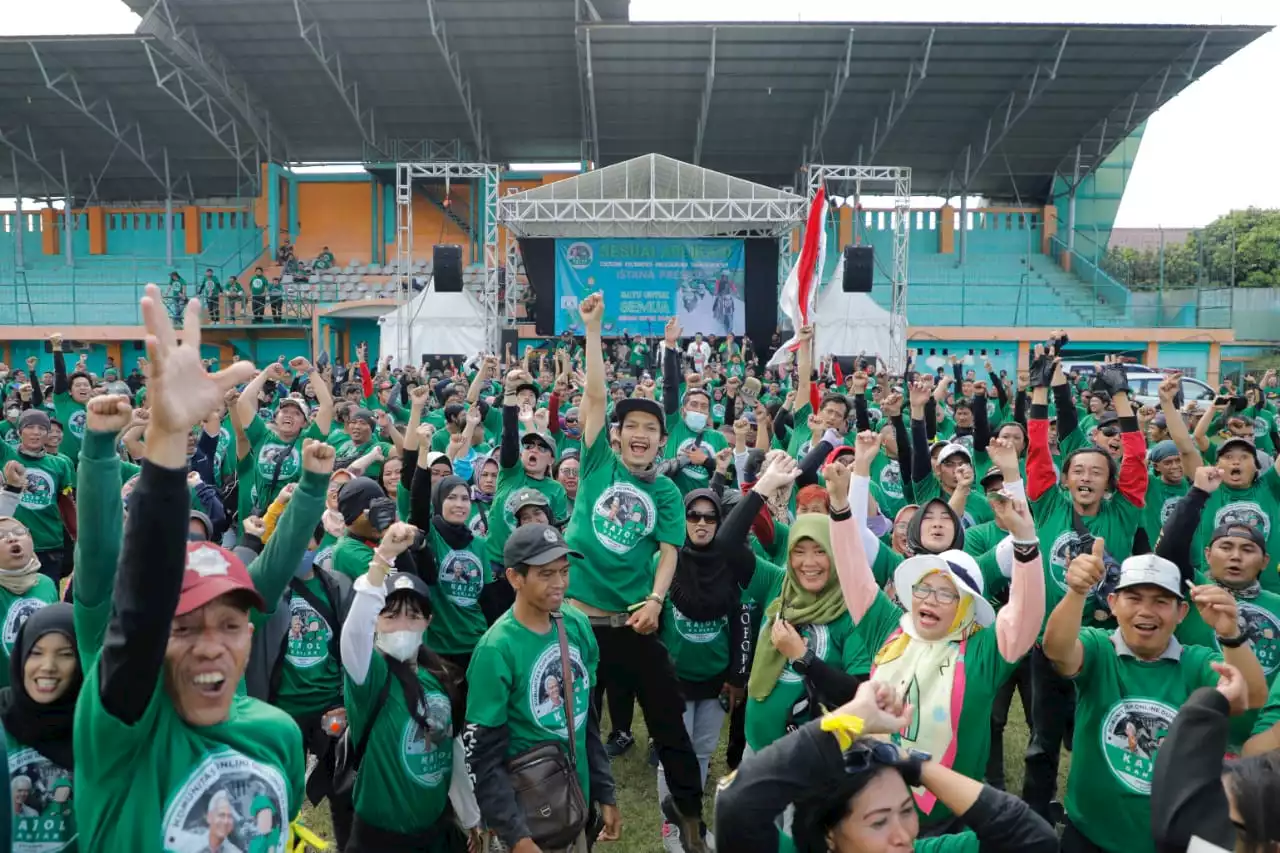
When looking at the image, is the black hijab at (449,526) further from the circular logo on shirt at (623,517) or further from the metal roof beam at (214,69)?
the metal roof beam at (214,69)

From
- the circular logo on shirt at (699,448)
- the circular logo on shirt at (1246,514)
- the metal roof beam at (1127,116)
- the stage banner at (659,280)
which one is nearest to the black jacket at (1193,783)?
the circular logo on shirt at (1246,514)

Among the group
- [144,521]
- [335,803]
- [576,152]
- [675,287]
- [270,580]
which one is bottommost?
[335,803]

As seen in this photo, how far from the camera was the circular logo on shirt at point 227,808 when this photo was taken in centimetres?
180

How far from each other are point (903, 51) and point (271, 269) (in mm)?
19207

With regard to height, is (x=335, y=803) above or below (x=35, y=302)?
below

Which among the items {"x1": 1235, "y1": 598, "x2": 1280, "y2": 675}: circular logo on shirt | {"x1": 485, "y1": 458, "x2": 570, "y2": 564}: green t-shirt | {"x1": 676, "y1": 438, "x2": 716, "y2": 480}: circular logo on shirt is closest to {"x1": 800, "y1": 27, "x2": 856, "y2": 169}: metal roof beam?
{"x1": 676, "y1": 438, "x2": 716, "y2": 480}: circular logo on shirt

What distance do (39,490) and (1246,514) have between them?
739 centimetres

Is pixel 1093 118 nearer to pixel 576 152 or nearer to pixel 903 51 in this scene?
pixel 903 51

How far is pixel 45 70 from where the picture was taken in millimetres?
24562

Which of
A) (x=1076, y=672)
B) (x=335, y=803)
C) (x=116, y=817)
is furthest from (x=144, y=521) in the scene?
(x=1076, y=672)

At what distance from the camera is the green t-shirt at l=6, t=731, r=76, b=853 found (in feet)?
7.50

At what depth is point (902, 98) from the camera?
983 inches

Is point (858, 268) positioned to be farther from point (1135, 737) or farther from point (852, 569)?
point (1135, 737)

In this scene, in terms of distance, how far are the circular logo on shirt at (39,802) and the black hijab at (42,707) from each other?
0.03 m
